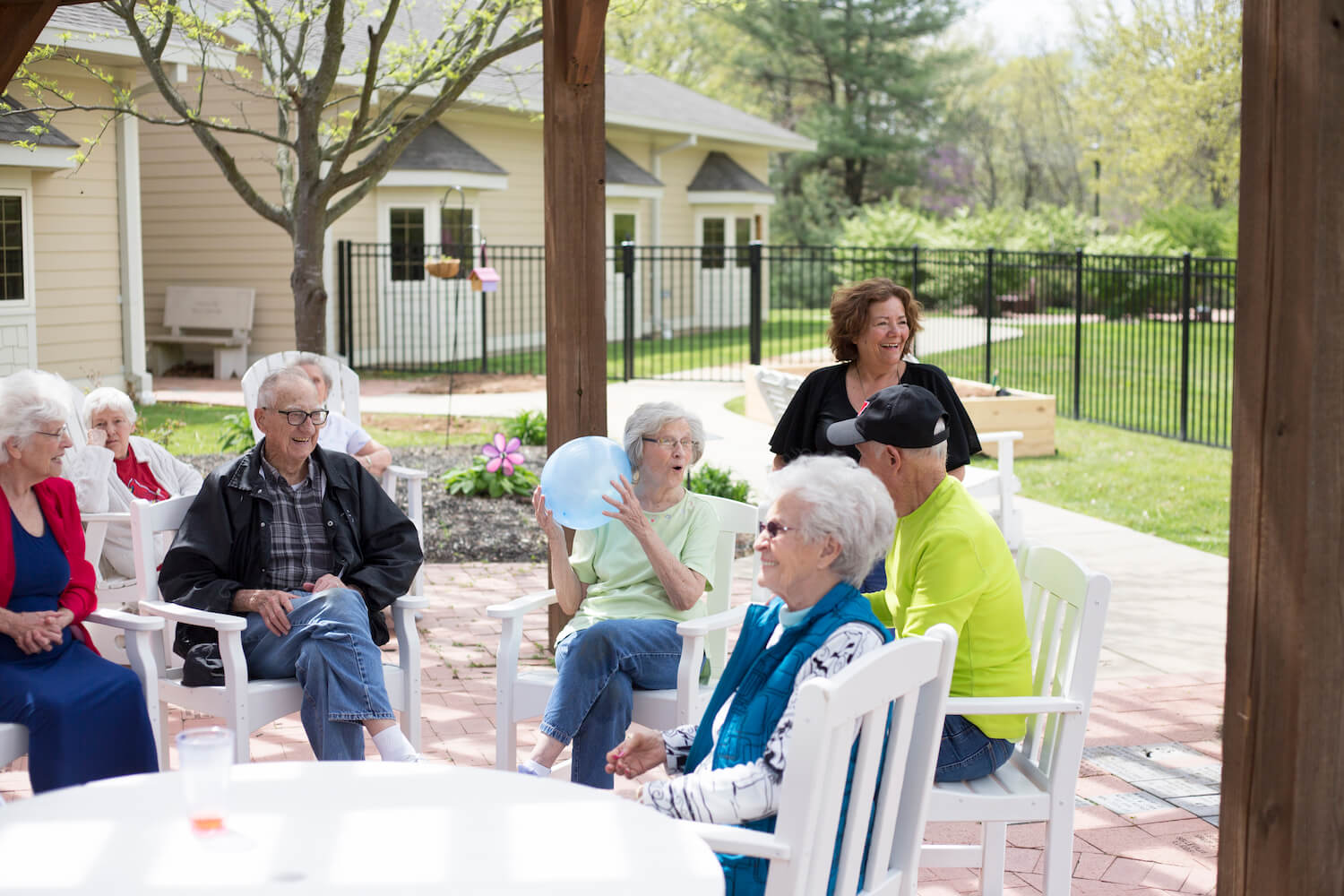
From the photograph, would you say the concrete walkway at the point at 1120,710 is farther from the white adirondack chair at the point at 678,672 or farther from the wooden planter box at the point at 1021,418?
the wooden planter box at the point at 1021,418

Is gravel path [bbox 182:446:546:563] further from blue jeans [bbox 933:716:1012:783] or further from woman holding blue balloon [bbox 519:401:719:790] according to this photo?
blue jeans [bbox 933:716:1012:783]

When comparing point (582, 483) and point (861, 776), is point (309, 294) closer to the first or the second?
point (582, 483)

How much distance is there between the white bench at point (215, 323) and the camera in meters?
15.3

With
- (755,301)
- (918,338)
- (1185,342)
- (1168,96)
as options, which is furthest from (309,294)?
(1168,96)

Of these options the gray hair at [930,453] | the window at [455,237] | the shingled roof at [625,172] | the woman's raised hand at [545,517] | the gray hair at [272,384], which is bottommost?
the woman's raised hand at [545,517]

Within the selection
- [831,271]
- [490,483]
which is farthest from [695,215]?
[490,483]

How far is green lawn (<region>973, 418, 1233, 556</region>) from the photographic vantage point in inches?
330

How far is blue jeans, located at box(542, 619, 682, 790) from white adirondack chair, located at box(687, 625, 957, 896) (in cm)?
117

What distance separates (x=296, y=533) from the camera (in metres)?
3.80

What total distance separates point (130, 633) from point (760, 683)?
183 cm

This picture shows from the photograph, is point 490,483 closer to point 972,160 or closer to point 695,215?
point 695,215

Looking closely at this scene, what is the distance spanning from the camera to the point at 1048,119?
42.3m

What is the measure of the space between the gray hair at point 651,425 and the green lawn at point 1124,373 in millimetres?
9129

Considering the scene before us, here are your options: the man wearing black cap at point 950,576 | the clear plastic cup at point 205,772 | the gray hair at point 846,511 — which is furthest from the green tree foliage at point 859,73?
the clear plastic cup at point 205,772
